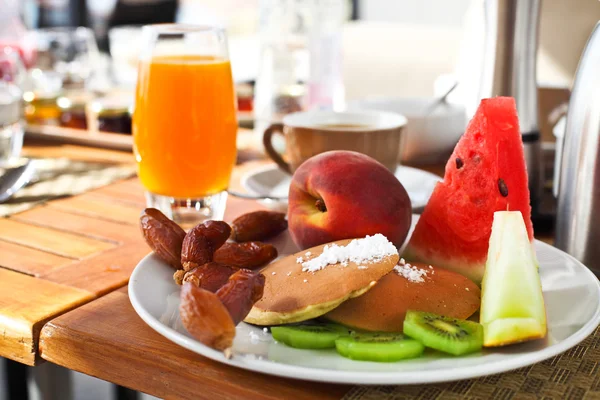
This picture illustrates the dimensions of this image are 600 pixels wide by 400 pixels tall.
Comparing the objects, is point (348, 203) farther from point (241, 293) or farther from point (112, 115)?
point (112, 115)

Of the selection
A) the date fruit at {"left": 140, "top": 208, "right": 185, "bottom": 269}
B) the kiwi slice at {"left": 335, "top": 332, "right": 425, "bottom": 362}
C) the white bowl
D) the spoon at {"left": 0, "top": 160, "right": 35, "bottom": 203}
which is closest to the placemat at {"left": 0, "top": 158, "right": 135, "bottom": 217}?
the spoon at {"left": 0, "top": 160, "right": 35, "bottom": 203}

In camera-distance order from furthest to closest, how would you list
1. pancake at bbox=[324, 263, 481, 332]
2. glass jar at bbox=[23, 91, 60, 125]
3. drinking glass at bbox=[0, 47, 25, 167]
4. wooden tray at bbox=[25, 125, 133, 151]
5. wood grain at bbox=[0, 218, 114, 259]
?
glass jar at bbox=[23, 91, 60, 125] < wooden tray at bbox=[25, 125, 133, 151] < drinking glass at bbox=[0, 47, 25, 167] < wood grain at bbox=[0, 218, 114, 259] < pancake at bbox=[324, 263, 481, 332]

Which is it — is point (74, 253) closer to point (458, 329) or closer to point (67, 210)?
point (67, 210)

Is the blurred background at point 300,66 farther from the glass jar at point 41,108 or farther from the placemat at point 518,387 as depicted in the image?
the placemat at point 518,387

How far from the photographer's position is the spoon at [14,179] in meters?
1.28

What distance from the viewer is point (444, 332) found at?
0.62 meters

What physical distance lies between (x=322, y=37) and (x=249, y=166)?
589 millimetres

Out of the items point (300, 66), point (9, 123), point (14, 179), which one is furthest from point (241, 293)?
point (300, 66)

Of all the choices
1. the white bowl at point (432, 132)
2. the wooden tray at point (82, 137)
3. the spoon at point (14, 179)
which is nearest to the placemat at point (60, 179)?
the spoon at point (14, 179)

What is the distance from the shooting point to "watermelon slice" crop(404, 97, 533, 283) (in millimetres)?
851

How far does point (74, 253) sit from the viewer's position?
102 cm

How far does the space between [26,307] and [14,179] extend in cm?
59

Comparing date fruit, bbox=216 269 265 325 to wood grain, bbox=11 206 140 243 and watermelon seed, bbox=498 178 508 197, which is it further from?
wood grain, bbox=11 206 140 243

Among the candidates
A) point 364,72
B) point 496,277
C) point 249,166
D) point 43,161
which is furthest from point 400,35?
point 496,277
